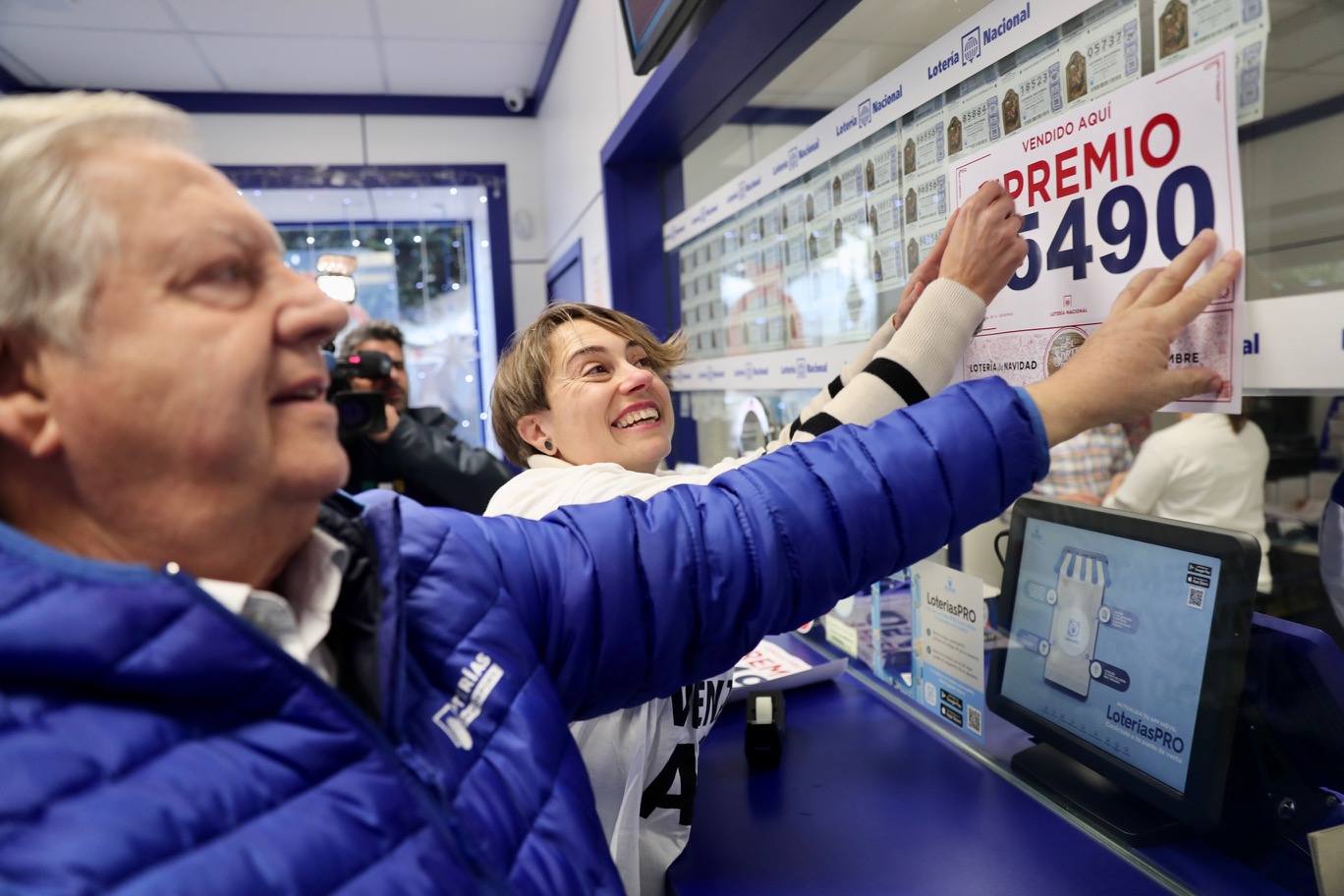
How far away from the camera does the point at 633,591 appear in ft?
2.75

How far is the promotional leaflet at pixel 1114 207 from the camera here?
2.71ft

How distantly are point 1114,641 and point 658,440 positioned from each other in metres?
0.73

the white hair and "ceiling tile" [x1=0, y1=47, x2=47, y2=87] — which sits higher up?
"ceiling tile" [x1=0, y1=47, x2=47, y2=87]

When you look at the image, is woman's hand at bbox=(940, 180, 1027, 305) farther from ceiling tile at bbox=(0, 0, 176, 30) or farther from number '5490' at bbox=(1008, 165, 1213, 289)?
ceiling tile at bbox=(0, 0, 176, 30)

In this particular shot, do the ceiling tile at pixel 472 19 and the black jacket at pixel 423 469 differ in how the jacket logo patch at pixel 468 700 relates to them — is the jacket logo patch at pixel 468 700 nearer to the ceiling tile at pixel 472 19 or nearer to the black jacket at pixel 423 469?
the black jacket at pixel 423 469

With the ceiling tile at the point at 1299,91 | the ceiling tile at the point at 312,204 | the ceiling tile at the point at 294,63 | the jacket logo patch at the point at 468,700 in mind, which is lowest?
the jacket logo patch at the point at 468,700

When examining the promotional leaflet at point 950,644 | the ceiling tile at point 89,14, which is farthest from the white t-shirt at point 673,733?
the ceiling tile at point 89,14

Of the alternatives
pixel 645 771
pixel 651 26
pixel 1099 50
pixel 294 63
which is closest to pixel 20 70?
pixel 294 63

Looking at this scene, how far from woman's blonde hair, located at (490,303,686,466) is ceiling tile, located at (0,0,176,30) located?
278 cm

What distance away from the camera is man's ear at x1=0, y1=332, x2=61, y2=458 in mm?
563

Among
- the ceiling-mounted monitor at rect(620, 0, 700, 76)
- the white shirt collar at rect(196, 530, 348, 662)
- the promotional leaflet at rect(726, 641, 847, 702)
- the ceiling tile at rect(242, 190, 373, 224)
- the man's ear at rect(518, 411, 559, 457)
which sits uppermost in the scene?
the ceiling tile at rect(242, 190, 373, 224)

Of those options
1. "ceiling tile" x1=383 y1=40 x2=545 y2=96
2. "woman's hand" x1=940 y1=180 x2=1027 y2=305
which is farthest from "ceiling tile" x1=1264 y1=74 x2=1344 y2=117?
"ceiling tile" x1=383 y1=40 x2=545 y2=96

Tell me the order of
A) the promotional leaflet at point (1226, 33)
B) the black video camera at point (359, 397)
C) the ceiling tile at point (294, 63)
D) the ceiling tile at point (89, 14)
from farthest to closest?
the ceiling tile at point (294, 63) → the ceiling tile at point (89, 14) → the black video camera at point (359, 397) → the promotional leaflet at point (1226, 33)

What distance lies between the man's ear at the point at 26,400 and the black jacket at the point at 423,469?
185 centimetres
